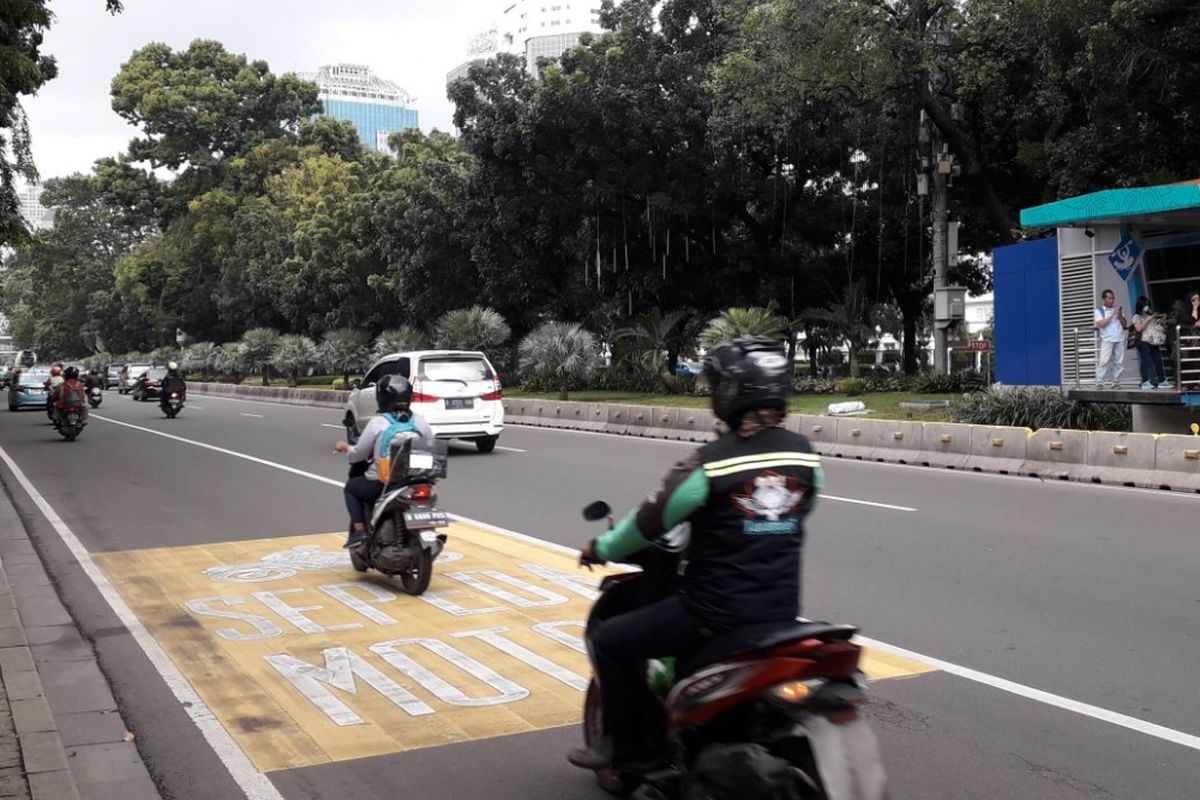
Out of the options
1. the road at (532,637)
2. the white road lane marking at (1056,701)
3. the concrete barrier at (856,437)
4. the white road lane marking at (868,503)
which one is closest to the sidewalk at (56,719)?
the road at (532,637)

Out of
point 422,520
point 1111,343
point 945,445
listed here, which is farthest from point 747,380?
point 1111,343

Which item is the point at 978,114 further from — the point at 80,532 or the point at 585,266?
the point at 80,532

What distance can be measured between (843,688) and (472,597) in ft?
17.1

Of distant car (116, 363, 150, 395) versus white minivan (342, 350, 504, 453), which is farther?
distant car (116, 363, 150, 395)

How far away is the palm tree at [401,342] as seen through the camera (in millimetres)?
44688

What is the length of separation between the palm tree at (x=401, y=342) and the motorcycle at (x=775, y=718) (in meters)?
40.8

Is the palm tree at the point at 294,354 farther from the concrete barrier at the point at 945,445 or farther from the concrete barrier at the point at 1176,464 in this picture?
the concrete barrier at the point at 1176,464

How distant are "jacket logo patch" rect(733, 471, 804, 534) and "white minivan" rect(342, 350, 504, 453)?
52.3 ft

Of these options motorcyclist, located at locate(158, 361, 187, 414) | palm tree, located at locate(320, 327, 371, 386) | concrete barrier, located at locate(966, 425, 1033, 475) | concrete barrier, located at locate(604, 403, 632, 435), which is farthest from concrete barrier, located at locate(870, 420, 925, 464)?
palm tree, located at locate(320, 327, 371, 386)

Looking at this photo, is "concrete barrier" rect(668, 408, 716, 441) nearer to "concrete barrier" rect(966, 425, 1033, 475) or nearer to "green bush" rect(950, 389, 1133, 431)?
"green bush" rect(950, 389, 1133, 431)

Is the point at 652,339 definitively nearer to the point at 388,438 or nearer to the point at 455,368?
the point at 455,368

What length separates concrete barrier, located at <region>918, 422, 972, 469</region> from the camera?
17109mm

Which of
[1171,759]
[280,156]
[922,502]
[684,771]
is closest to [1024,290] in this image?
[922,502]

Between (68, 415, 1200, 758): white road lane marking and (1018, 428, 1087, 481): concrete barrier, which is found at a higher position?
(1018, 428, 1087, 481): concrete barrier
